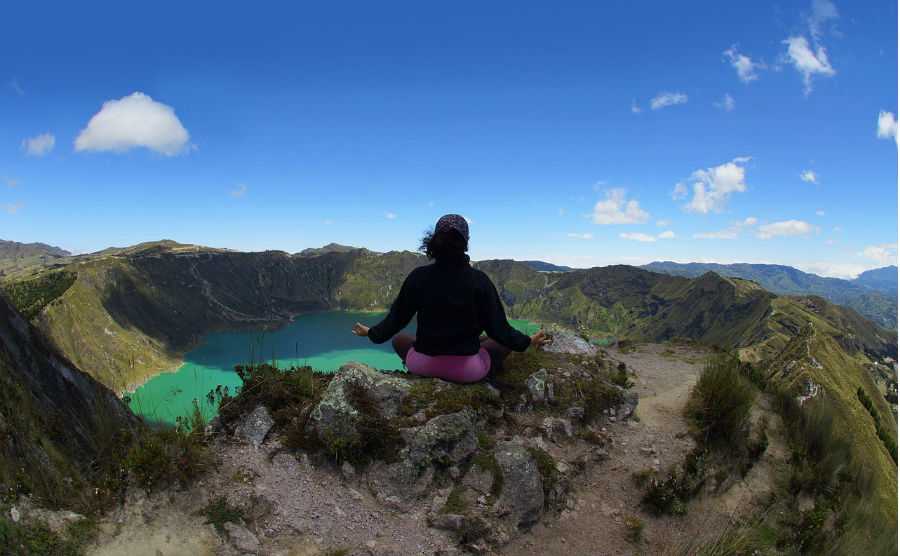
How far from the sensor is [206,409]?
6965mm

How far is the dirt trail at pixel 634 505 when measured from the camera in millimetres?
5379

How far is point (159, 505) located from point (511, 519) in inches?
157

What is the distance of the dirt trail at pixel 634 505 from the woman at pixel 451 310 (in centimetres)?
237

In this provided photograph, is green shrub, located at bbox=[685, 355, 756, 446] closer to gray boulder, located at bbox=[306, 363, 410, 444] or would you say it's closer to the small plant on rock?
the small plant on rock

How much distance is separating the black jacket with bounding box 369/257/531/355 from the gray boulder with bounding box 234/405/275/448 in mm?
1874

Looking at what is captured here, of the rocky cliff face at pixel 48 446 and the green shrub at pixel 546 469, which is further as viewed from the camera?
the green shrub at pixel 546 469

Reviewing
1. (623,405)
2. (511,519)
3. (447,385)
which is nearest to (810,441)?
(623,405)

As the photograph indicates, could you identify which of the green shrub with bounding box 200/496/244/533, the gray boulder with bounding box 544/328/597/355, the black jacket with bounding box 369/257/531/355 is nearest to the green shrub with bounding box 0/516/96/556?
the green shrub with bounding box 200/496/244/533

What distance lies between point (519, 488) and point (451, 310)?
257 centimetres

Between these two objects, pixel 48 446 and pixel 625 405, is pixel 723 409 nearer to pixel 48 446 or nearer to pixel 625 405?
pixel 625 405

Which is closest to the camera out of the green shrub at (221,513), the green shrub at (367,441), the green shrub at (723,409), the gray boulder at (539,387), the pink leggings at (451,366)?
the green shrub at (221,513)

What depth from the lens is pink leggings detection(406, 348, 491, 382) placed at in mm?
6875

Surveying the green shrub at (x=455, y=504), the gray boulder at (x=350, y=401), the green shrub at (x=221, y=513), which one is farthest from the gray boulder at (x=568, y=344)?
the green shrub at (x=221, y=513)

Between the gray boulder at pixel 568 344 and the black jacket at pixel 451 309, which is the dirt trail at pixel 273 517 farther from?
the gray boulder at pixel 568 344
